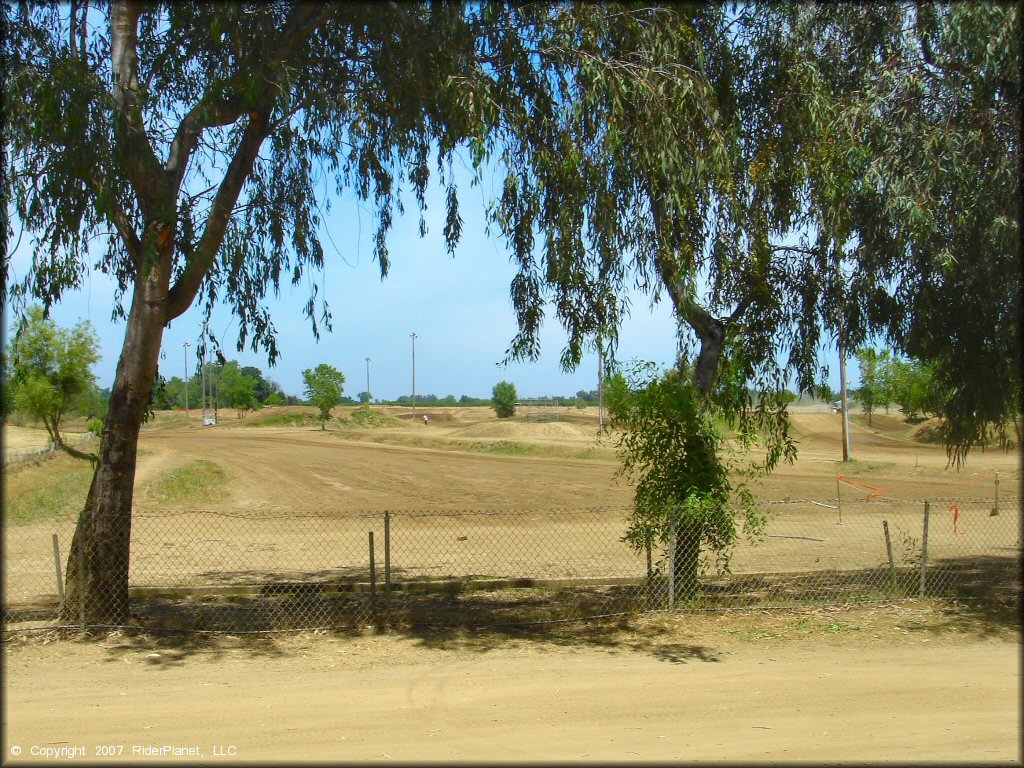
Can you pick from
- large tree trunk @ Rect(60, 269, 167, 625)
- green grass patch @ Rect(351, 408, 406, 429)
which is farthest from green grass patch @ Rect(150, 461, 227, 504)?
green grass patch @ Rect(351, 408, 406, 429)

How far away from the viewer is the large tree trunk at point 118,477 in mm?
8367

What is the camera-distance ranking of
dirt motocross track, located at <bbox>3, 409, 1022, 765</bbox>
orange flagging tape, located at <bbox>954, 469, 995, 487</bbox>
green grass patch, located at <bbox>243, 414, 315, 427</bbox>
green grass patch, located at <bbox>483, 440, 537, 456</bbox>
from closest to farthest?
dirt motocross track, located at <bbox>3, 409, 1022, 765</bbox> < orange flagging tape, located at <bbox>954, 469, 995, 487</bbox> < green grass patch, located at <bbox>483, 440, 537, 456</bbox> < green grass patch, located at <bbox>243, 414, 315, 427</bbox>

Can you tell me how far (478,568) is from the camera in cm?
1341

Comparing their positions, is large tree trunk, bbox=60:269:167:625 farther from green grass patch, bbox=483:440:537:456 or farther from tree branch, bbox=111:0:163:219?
green grass patch, bbox=483:440:537:456

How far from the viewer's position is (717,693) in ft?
21.8

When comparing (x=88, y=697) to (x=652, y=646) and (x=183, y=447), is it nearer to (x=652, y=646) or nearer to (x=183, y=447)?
(x=652, y=646)

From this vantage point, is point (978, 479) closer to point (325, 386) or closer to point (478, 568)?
point (478, 568)

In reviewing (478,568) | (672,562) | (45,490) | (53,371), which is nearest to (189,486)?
(45,490)

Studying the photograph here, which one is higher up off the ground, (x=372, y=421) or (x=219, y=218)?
(x=219, y=218)

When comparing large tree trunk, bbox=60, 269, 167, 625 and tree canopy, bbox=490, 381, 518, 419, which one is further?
tree canopy, bbox=490, 381, 518, 419

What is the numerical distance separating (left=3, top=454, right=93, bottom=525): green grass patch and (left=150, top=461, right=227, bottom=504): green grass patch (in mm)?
2020

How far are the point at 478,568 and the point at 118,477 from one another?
20.8 feet

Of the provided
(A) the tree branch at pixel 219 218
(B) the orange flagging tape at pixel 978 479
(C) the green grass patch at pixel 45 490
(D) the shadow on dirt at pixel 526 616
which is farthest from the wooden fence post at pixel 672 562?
(B) the orange flagging tape at pixel 978 479

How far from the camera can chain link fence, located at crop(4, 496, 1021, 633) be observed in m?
9.13
